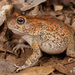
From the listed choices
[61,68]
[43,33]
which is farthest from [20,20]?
[61,68]

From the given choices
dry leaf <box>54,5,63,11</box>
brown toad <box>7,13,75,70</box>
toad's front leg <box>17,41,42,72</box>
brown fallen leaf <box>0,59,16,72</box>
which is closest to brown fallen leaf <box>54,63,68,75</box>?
brown toad <box>7,13,75,70</box>

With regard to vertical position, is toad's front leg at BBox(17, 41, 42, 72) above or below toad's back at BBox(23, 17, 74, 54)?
below

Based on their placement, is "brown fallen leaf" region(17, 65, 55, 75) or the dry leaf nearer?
"brown fallen leaf" region(17, 65, 55, 75)

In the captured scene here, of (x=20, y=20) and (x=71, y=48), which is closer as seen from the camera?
(x=20, y=20)

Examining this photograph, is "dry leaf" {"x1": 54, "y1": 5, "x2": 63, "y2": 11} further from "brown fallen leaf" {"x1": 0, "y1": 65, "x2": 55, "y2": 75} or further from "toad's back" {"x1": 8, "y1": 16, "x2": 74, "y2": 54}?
"brown fallen leaf" {"x1": 0, "y1": 65, "x2": 55, "y2": 75}

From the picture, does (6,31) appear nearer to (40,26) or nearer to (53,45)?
(40,26)

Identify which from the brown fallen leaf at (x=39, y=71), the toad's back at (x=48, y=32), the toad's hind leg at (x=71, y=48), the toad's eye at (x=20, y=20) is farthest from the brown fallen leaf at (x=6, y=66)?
the toad's hind leg at (x=71, y=48)

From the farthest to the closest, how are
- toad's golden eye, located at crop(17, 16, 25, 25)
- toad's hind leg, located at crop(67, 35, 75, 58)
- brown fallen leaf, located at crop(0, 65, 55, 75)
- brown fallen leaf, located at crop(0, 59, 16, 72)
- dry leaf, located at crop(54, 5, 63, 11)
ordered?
1. dry leaf, located at crop(54, 5, 63, 11)
2. toad's hind leg, located at crop(67, 35, 75, 58)
3. toad's golden eye, located at crop(17, 16, 25, 25)
4. brown fallen leaf, located at crop(0, 59, 16, 72)
5. brown fallen leaf, located at crop(0, 65, 55, 75)

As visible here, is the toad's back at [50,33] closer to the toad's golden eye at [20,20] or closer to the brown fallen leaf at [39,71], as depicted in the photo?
the toad's golden eye at [20,20]

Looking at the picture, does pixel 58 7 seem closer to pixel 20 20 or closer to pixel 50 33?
pixel 50 33
